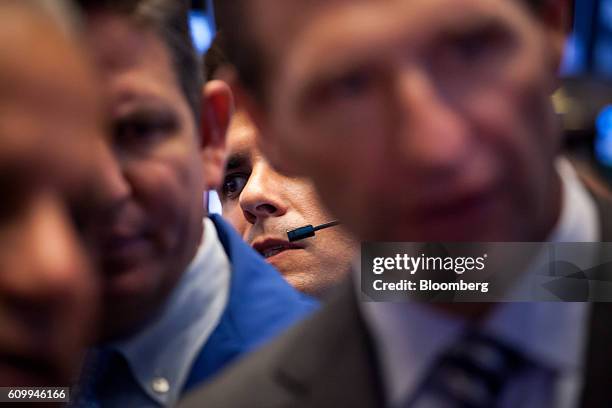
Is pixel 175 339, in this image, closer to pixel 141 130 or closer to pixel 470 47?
pixel 141 130

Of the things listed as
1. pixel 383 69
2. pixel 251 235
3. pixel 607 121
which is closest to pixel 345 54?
pixel 383 69

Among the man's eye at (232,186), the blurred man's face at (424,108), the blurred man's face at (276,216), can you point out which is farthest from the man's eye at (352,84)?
the man's eye at (232,186)

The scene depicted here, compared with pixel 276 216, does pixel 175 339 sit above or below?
above

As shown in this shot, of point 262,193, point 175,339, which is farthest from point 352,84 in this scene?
point 262,193

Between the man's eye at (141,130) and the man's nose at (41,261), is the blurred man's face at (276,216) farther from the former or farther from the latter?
the man's nose at (41,261)

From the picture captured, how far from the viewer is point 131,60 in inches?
18.7

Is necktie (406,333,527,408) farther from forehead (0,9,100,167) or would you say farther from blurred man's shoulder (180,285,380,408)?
forehead (0,9,100,167)

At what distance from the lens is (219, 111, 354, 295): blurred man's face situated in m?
0.81

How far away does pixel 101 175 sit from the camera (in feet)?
1.13

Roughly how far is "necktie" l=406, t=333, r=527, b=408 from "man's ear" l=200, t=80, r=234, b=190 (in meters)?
0.23

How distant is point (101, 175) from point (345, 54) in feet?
0.41

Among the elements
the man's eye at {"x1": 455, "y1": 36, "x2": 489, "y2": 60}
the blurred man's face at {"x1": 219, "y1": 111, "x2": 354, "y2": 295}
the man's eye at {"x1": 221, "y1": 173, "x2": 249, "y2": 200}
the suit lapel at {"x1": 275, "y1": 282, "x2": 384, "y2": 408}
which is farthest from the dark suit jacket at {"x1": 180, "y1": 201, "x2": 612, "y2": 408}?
the man's eye at {"x1": 221, "y1": 173, "x2": 249, "y2": 200}

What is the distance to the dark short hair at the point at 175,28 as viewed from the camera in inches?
18.4

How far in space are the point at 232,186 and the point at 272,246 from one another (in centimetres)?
9
